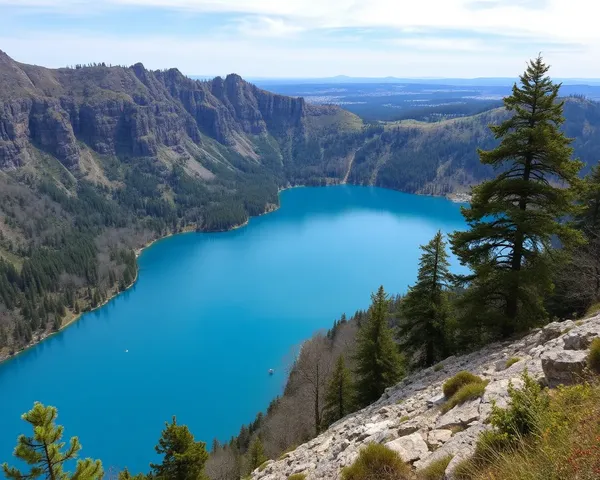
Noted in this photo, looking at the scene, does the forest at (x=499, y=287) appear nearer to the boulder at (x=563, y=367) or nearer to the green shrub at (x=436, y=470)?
the boulder at (x=563, y=367)

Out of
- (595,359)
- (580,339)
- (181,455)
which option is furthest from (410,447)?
(181,455)

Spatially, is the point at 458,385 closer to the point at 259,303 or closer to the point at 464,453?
the point at 464,453

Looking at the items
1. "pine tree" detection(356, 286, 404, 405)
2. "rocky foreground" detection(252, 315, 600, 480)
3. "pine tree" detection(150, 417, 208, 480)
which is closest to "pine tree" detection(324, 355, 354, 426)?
"pine tree" detection(356, 286, 404, 405)

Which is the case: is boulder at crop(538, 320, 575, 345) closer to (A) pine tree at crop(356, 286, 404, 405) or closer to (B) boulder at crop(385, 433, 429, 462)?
(B) boulder at crop(385, 433, 429, 462)

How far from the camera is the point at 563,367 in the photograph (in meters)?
12.4

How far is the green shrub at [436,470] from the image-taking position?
10367 millimetres

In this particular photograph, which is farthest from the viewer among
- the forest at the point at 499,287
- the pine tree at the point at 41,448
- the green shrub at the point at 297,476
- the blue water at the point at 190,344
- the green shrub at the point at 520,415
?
the blue water at the point at 190,344

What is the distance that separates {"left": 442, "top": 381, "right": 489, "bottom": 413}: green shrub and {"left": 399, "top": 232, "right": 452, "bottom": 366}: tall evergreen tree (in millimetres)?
15818

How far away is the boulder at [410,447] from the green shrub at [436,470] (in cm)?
119

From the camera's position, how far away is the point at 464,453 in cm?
1036

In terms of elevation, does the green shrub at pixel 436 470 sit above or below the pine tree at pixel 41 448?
above

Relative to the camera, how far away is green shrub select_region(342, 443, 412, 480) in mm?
11446

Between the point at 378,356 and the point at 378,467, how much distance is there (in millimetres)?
21669

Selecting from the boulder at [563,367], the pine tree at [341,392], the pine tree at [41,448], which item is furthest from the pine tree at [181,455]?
the boulder at [563,367]
